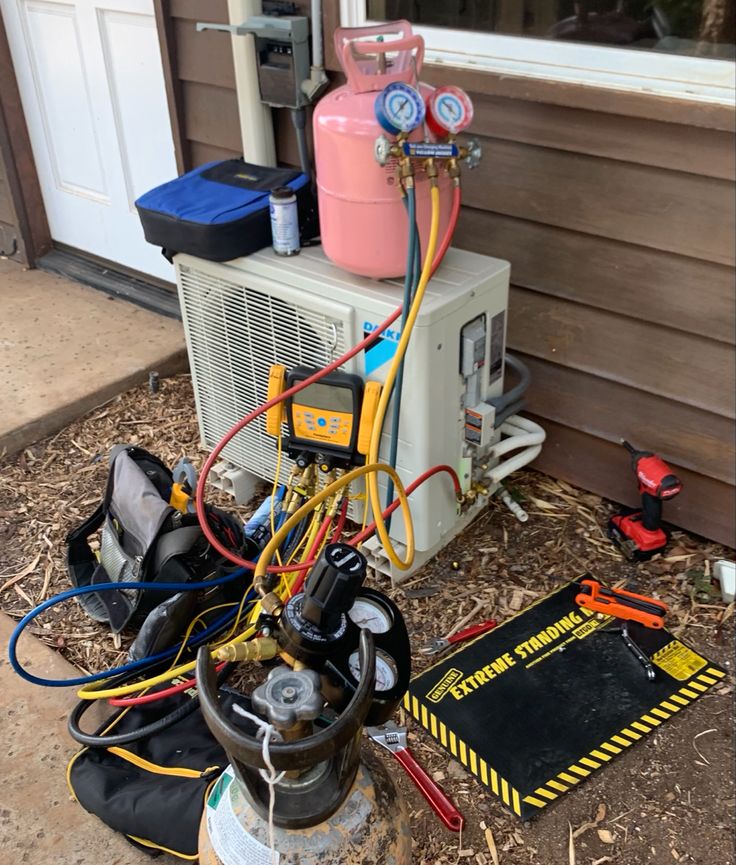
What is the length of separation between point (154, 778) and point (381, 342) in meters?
1.02

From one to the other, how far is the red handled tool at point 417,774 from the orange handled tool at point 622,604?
2.00 ft

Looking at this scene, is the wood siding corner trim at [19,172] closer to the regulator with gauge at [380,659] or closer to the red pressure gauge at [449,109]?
the red pressure gauge at [449,109]

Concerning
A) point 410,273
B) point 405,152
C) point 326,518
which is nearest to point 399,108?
point 405,152

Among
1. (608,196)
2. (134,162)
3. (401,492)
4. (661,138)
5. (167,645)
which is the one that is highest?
(661,138)

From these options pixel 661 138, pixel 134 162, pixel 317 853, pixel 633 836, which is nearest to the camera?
pixel 317 853

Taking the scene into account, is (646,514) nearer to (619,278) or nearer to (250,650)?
(619,278)

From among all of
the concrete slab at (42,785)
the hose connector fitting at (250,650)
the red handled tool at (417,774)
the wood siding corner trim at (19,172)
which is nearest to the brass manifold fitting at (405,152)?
the hose connector fitting at (250,650)

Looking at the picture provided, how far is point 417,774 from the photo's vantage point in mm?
1658

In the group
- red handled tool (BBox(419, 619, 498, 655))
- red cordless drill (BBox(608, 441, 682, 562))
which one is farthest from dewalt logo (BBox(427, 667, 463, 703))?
red cordless drill (BBox(608, 441, 682, 562))

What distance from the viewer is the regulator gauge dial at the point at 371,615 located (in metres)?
1.15

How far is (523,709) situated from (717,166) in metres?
1.30

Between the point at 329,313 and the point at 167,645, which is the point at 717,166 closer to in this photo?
the point at 329,313

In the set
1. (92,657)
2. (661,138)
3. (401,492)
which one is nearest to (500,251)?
(661,138)

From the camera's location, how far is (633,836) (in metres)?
1.55
